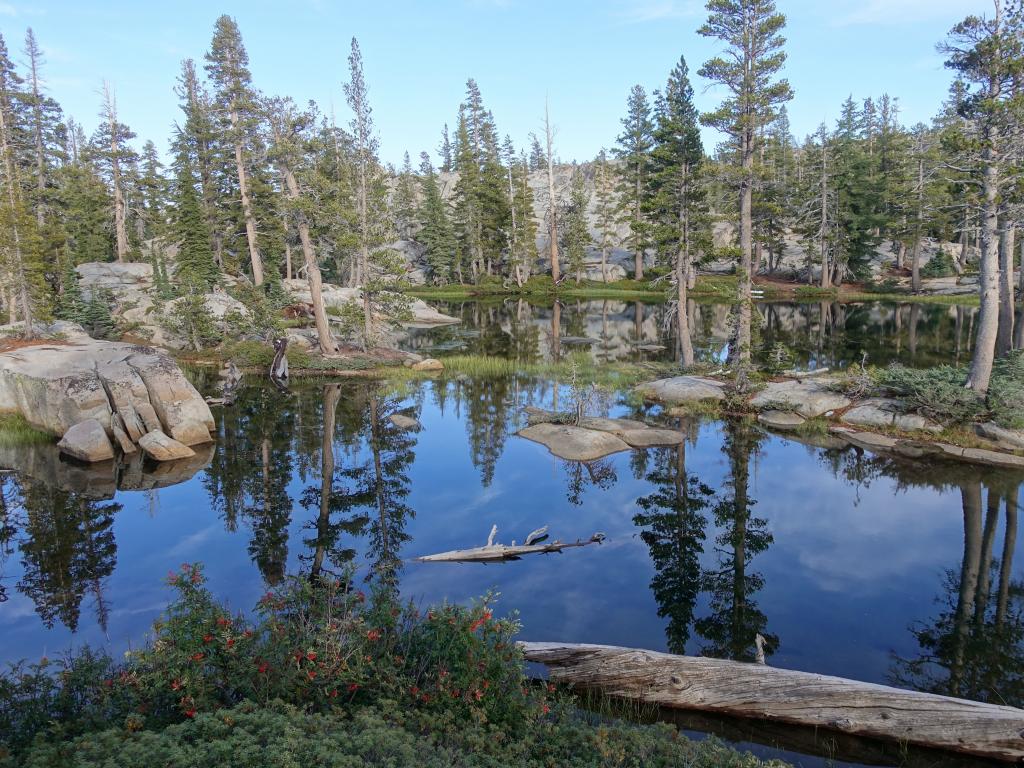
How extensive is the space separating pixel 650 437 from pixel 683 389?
5.78 meters

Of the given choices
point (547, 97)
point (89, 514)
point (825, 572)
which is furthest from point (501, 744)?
point (547, 97)

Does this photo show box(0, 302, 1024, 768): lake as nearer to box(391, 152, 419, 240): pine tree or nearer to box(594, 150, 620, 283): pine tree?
box(594, 150, 620, 283): pine tree

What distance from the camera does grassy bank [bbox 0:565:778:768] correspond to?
18.8 ft

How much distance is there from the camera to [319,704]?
7195 mm

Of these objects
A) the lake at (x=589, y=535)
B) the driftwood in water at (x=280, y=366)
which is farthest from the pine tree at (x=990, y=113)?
the driftwood in water at (x=280, y=366)

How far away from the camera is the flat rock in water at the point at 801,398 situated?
23547 millimetres

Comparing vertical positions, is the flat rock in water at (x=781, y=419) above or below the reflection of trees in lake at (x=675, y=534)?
above

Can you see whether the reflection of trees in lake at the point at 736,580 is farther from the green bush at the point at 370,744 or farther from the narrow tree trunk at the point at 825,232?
the narrow tree trunk at the point at 825,232

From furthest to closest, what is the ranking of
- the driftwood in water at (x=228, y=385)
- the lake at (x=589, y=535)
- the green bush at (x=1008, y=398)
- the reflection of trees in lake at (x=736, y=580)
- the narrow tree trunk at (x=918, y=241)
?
the narrow tree trunk at (x=918, y=241) → the driftwood in water at (x=228, y=385) → the green bush at (x=1008, y=398) → the lake at (x=589, y=535) → the reflection of trees in lake at (x=736, y=580)

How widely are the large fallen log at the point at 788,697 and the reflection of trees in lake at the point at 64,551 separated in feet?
27.3

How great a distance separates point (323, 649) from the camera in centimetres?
739

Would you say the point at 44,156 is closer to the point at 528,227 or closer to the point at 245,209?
the point at 245,209

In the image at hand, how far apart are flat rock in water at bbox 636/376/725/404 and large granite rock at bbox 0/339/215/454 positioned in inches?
672

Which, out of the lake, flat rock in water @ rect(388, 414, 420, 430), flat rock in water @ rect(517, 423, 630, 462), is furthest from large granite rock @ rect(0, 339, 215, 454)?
flat rock in water @ rect(517, 423, 630, 462)
